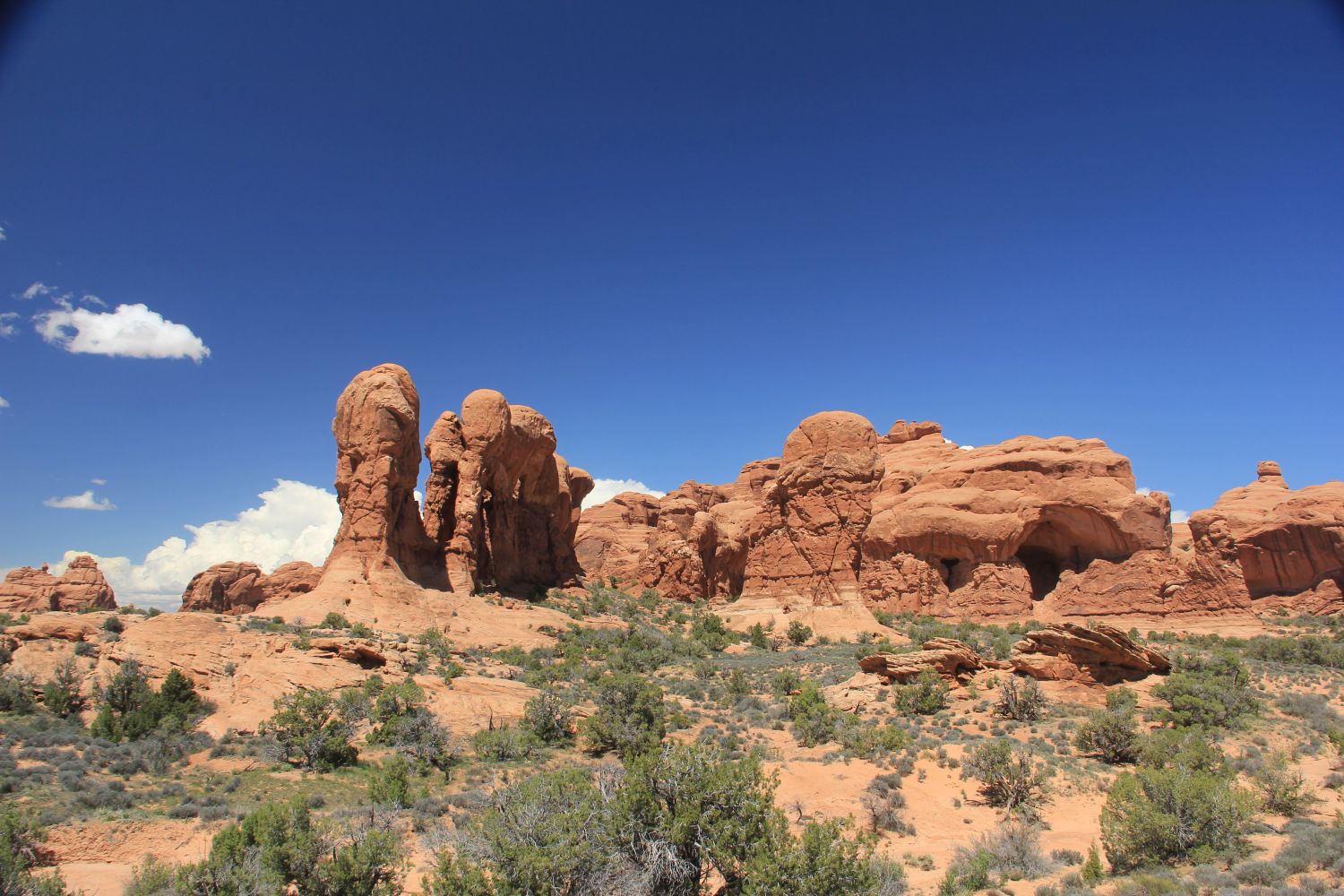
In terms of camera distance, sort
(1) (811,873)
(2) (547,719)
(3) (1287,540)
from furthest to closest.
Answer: (3) (1287,540), (2) (547,719), (1) (811,873)

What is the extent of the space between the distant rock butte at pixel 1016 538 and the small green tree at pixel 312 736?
84.9 feet

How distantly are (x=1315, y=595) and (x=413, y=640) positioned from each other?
144 ft

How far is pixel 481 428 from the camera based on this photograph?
3531 centimetres

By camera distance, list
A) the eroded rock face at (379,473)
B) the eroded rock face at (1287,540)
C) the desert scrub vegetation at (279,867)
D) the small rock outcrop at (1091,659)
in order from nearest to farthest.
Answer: the desert scrub vegetation at (279,867) → the small rock outcrop at (1091,659) → the eroded rock face at (379,473) → the eroded rock face at (1287,540)

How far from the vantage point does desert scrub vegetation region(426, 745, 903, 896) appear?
7.66m

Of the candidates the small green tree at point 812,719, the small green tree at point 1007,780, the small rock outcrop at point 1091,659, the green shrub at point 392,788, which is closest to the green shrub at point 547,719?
the green shrub at point 392,788

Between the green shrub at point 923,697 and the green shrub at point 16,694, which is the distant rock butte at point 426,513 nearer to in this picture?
the green shrub at point 16,694

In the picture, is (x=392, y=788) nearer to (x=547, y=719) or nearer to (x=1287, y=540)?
(x=547, y=719)

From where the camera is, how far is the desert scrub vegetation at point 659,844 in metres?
7.66

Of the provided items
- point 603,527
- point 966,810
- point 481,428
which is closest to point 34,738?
point 966,810

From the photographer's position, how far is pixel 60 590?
45.5 meters

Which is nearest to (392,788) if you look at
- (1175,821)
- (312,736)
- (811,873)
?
(312,736)

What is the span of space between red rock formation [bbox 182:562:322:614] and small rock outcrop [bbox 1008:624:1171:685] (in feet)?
132

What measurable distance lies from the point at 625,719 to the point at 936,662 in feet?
32.3
